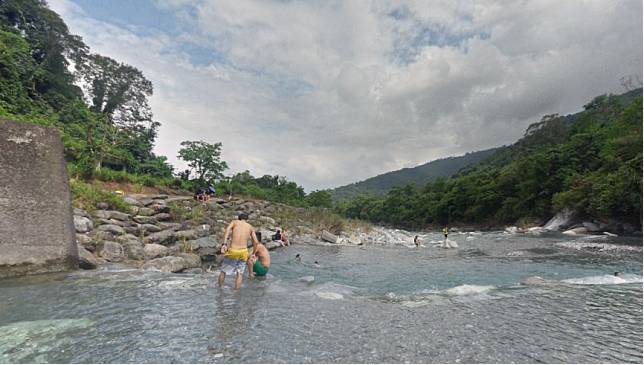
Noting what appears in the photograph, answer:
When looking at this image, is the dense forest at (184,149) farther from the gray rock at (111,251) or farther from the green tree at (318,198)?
the gray rock at (111,251)

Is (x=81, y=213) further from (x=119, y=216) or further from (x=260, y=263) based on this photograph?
(x=260, y=263)

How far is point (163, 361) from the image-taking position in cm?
312

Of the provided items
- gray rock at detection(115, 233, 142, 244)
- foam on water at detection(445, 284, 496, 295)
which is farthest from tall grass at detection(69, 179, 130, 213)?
foam on water at detection(445, 284, 496, 295)

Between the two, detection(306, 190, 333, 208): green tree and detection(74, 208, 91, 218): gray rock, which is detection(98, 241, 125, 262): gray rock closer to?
detection(74, 208, 91, 218): gray rock

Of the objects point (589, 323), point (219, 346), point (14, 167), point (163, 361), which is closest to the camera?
point (163, 361)

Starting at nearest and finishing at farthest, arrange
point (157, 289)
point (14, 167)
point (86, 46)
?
point (157, 289), point (14, 167), point (86, 46)

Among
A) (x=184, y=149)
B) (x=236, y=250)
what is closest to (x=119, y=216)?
(x=236, y=250)

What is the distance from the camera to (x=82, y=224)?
959 cm

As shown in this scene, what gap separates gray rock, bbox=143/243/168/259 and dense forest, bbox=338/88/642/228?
3408cm

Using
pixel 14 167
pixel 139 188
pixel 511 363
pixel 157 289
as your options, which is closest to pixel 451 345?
pixel 511 363

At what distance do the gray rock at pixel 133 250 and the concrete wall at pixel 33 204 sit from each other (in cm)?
201

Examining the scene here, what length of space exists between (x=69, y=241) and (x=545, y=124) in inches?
3620

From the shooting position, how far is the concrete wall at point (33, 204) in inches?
256

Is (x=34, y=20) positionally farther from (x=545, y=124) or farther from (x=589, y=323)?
(x=545, y=124)
